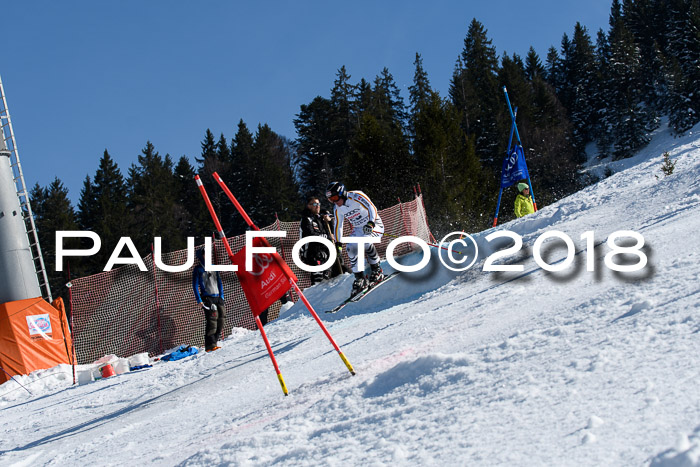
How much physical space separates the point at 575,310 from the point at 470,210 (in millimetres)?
35650

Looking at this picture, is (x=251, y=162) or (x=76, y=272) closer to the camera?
(x=76, y=272)

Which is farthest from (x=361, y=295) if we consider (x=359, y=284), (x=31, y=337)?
(x=31, y=337)

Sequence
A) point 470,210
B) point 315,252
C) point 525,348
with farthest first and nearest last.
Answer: point 470,210 < point 315,252 < point 525,348

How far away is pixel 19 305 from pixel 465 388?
1585 centimetres

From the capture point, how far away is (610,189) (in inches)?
527

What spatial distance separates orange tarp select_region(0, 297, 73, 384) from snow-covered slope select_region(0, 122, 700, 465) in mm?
6303

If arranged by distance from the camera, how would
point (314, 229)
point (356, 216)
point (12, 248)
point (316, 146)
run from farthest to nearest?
1. point (316, 146)
2. point (12, 248)
3. point (314, 229)
4. point (356, 216)

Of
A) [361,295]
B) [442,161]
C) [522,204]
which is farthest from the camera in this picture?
[442,161]

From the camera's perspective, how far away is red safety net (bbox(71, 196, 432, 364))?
14.5 metres

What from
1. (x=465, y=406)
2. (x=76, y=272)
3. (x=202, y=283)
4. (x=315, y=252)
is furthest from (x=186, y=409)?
(x=76, y=272)

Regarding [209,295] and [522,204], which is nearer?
[209,295]

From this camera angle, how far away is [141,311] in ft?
48.3

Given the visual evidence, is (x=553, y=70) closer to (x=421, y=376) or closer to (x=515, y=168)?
(x=515, y=168)

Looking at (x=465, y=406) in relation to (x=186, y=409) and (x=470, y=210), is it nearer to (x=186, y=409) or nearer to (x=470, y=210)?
(x=186, y=409)
